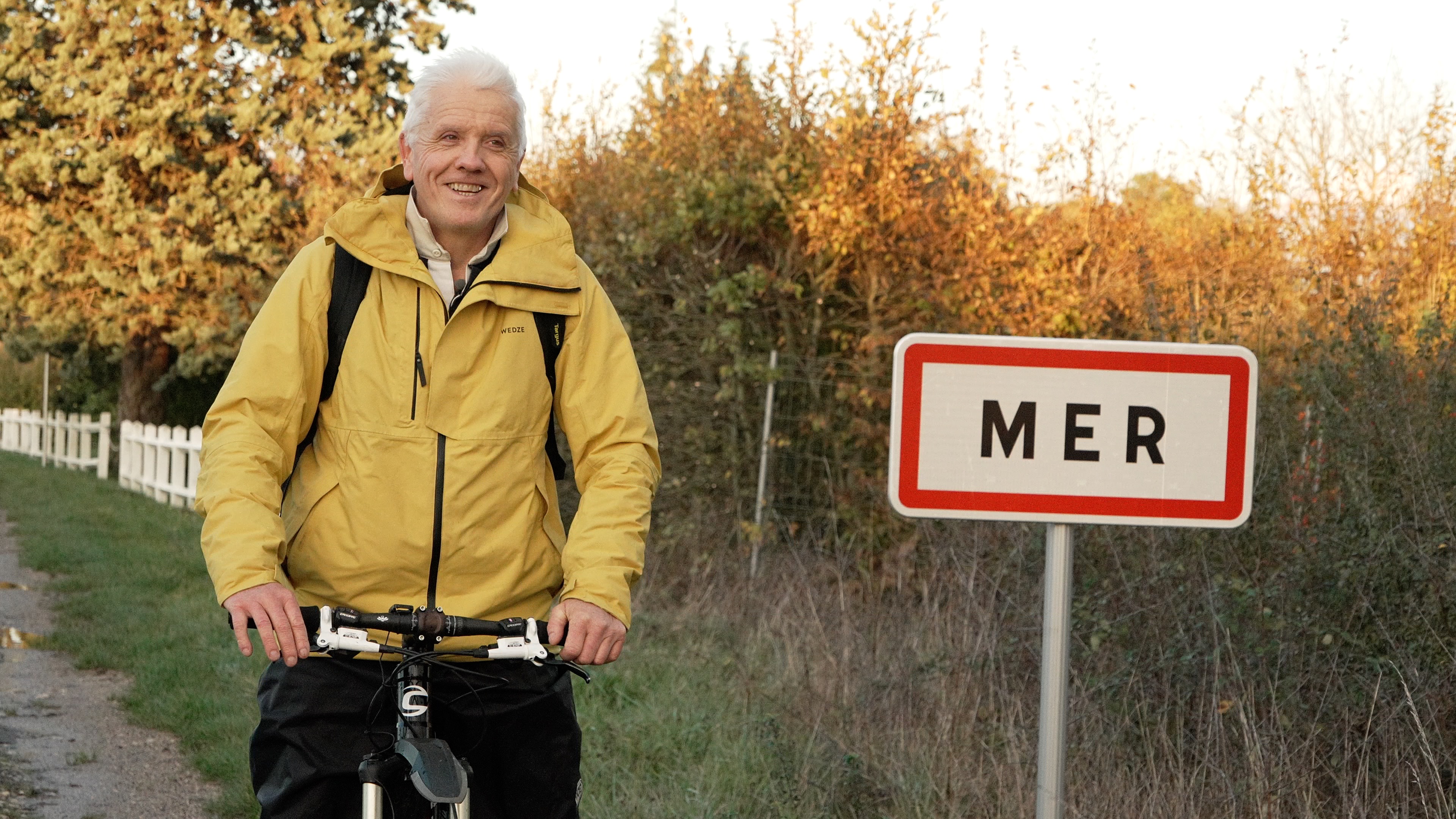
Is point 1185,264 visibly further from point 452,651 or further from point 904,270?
point 452,651

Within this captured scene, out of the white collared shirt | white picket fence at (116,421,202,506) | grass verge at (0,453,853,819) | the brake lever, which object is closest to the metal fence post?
grass verge at (0,453,853,819)

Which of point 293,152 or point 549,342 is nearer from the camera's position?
point 549,342

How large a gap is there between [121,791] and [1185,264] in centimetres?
584

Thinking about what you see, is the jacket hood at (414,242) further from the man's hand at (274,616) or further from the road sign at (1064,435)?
the road sign at (1064,435)

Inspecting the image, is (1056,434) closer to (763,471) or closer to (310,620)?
(310,620)

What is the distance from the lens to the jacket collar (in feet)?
8.21

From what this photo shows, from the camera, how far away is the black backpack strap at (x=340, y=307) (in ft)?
8.25

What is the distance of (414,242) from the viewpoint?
2.61 metres

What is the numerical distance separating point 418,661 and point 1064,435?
1413mm

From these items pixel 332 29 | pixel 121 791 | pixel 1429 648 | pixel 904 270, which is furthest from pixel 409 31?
pixel 1429 648

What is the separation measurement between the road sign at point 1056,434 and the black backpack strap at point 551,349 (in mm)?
732

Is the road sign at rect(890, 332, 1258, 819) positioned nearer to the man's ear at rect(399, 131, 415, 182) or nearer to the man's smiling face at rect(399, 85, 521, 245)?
the man's smiling face at rect(399, 85, 521, 245)

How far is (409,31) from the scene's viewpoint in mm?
22078

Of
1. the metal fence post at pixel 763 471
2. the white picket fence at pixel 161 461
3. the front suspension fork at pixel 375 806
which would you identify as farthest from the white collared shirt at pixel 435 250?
the white picket fence at pixel 161 461
